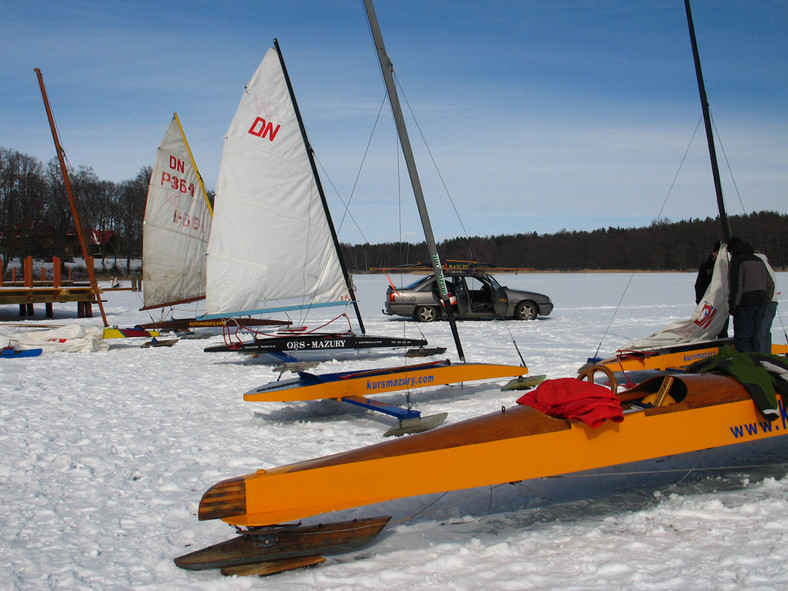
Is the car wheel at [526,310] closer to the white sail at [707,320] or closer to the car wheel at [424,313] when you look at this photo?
the car wheel at [424,313]

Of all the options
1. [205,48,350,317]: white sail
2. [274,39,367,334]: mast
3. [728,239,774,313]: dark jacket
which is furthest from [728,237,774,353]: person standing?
[205,48,350,317]: white sail

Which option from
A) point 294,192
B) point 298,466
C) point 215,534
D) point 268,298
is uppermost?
point 294,192

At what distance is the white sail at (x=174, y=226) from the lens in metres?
12.6

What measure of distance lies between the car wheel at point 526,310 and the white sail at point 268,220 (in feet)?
23.9

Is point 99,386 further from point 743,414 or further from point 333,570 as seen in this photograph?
point 743,414

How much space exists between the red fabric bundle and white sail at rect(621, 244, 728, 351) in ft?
12.0

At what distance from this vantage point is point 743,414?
3596 millimetres

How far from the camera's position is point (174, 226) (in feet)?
42.1

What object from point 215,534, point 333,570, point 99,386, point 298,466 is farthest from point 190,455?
point 99,386

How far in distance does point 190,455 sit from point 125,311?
56.2ft

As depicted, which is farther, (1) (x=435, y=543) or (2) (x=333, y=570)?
(1) (x=435, y=543)

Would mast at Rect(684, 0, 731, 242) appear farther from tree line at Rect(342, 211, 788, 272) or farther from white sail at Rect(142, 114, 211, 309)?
tree line at Rect(342, 211, 788, 272)

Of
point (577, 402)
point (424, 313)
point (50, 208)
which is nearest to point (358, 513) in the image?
point (577, 402)

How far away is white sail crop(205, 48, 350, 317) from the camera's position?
838 centimetres
